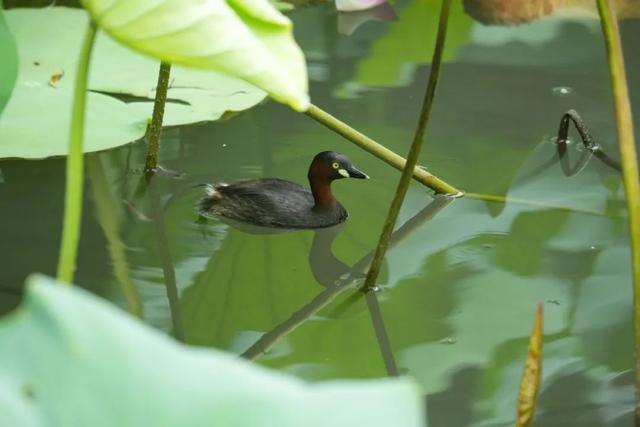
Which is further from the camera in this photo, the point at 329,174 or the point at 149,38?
the point at 329,174

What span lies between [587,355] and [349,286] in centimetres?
54

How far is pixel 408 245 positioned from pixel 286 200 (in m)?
0.34

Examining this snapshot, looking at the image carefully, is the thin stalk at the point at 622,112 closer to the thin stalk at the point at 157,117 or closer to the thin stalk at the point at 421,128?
the thin stalk at the point at 421,128

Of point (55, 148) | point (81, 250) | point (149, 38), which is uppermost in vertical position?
point (149, 38)

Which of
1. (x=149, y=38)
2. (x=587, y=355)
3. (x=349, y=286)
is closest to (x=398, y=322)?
(x=349, y=286)

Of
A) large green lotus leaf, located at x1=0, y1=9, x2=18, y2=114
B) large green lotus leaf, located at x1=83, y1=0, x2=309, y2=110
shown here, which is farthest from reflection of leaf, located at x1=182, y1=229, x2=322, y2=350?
large green lotus leaf, located at x1=83, y1=0, x2=309, y2=110

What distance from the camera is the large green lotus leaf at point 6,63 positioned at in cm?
116

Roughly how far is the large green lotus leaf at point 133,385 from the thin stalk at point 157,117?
1603 mm

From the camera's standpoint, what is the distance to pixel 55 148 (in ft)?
8.07

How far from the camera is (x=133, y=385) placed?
0.56 m

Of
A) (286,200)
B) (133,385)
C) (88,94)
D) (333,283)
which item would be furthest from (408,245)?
(133,385)

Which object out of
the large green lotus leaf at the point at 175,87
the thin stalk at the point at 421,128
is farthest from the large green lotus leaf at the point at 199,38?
the large green lotus leaf at the point at 175,87

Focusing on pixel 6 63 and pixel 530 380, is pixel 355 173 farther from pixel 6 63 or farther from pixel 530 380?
pixel 6 63

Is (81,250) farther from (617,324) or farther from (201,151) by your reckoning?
(617,324)
